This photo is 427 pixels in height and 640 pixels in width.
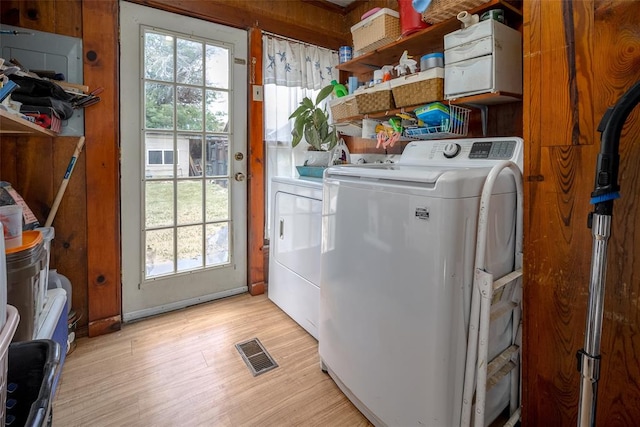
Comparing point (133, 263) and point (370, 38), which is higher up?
point (370, 38)

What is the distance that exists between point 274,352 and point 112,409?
30.1 inches

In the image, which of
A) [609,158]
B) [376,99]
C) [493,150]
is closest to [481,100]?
[493,150]

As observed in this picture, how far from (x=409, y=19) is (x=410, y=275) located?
1432 mm

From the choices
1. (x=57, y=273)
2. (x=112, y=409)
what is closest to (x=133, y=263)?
(x=57, y=273)

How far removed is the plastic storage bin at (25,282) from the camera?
1.04 metres

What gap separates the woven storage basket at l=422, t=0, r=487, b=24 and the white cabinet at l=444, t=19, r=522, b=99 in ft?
0.37

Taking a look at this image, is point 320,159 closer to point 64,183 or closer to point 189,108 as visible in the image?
point 189,108

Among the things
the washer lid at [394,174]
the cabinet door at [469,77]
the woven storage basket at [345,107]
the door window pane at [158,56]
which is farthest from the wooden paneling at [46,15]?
the cabinet door at [469,77]

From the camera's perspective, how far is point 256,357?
1.79 metres

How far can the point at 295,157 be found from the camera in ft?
8.84

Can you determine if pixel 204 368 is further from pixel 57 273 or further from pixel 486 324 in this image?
pixel 486 324

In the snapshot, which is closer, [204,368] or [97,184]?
[204,368]

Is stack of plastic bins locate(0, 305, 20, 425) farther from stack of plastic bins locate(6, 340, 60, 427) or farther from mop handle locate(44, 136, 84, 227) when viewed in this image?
mop handle locate(44, 136, 84, 227)

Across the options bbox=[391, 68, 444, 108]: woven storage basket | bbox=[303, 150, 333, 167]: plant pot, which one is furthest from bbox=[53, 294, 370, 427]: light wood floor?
bbox=[391, 68, 444, 108]: woven storage basket
